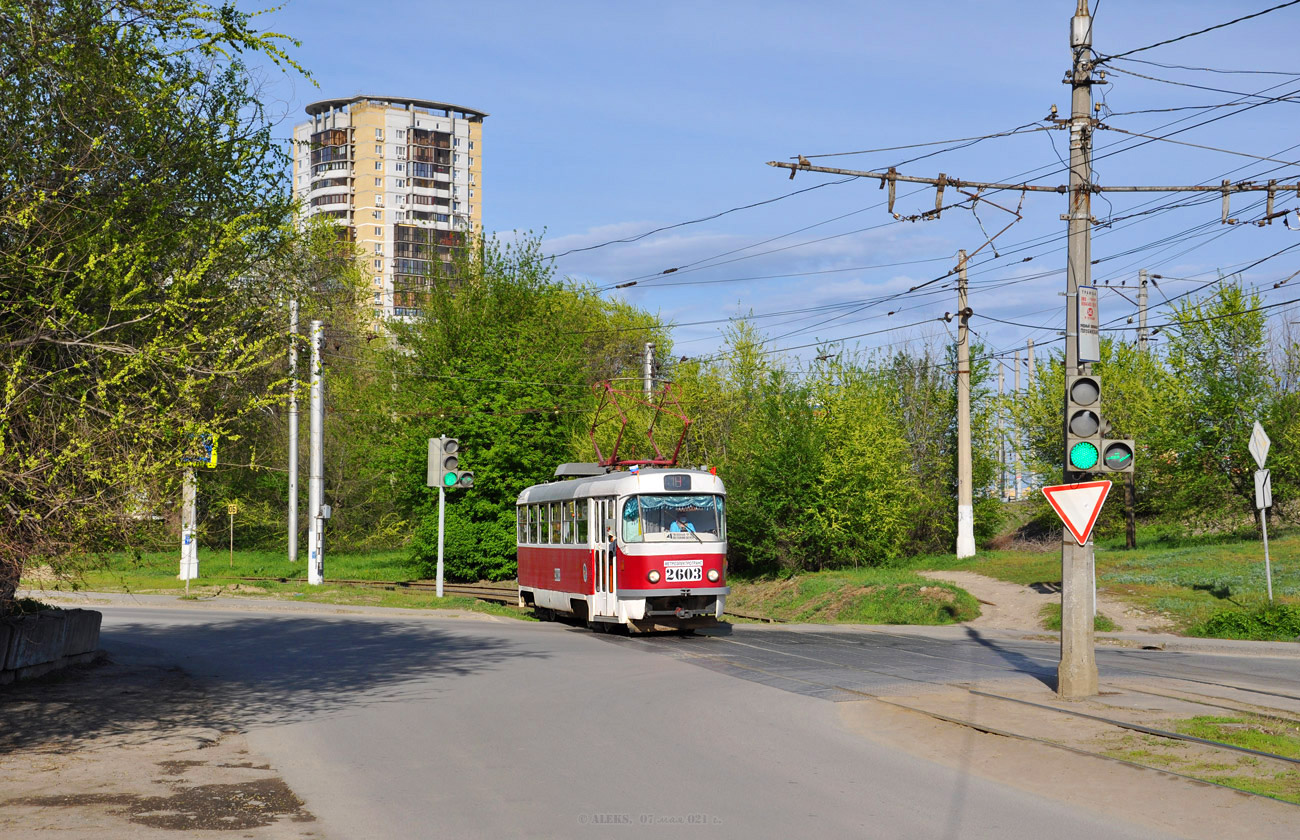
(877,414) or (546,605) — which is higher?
(877,414)

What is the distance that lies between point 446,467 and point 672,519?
8356 millimetres

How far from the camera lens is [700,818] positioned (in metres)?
8.24

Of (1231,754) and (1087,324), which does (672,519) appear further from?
(1231,754)

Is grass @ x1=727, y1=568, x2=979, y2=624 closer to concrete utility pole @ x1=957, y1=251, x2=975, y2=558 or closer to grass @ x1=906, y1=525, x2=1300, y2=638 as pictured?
grass @ x1=906, y1=525, x2=1300, y2=638

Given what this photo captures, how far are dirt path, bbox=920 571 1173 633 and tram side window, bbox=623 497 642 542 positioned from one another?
356 inches

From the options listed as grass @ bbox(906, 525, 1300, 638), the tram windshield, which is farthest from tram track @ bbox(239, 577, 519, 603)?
grass @ bbox(906, 525, 1300, 638)

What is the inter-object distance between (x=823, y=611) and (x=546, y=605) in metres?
7.89

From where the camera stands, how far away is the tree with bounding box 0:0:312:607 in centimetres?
968

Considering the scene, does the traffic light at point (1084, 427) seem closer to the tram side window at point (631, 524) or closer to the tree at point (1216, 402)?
the tram side window at point (631, 524)

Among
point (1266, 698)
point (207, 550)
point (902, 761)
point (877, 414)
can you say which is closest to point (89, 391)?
point (902, 761)

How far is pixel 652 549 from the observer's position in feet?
74.8

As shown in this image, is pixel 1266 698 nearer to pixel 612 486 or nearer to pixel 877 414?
pixel 612 486

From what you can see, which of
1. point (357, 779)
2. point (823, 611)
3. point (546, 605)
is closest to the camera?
point (357, 779)

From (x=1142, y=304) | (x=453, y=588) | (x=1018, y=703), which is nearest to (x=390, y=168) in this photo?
(x=1142, y=304)
